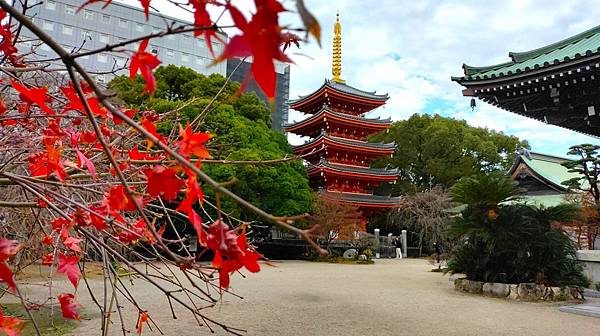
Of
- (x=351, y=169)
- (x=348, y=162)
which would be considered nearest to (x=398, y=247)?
(x=351, y=169)

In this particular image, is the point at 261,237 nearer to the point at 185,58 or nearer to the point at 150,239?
the point at 150,239

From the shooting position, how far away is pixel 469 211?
709 cm

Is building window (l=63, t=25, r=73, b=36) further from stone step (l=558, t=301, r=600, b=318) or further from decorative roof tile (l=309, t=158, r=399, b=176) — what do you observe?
stone step (l=558, t=301, r=600, b=318)

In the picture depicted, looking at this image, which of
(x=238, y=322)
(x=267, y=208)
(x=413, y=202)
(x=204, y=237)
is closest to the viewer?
(x=204, y=237)

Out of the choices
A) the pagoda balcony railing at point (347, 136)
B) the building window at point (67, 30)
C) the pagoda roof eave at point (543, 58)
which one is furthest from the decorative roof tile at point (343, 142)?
the building window at point (67, 30)

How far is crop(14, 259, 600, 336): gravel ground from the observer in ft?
13.6

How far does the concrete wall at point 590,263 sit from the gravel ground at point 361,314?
1.68 meters

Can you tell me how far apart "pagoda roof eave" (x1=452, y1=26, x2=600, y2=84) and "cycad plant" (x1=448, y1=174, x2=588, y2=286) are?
1.86 metres

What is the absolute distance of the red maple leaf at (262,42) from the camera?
1.46ft

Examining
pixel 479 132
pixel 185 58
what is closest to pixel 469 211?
pixel 479 132

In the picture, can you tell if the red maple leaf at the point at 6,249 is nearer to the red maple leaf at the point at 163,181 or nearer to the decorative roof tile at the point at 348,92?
the red maple leaf at the point at 163,181

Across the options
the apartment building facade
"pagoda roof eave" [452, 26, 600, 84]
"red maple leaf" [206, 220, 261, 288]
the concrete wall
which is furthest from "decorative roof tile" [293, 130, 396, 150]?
"red maple leaf" [206, 220, 261, 288]

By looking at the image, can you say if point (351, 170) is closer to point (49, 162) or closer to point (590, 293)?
point (590, 293)

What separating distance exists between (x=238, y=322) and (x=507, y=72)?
4262 millimetres
